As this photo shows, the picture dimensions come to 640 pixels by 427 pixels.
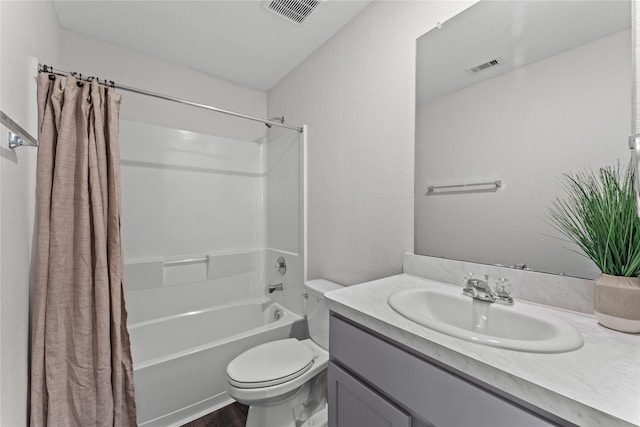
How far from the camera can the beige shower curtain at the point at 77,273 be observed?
3.39 feet

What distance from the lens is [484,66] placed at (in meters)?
1.04

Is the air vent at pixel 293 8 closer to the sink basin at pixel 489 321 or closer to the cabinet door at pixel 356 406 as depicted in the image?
the sink basin at pixel 489 321

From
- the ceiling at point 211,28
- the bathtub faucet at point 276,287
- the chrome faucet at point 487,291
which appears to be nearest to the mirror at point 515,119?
the chrome faucet at point 487,291

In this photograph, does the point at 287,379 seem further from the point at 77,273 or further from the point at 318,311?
the point at 77,273

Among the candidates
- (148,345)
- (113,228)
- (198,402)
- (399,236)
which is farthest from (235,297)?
(399,236)

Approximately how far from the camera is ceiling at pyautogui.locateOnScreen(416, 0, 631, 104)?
2.60 feet

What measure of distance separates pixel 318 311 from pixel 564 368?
4.11 ft

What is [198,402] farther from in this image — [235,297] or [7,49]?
[7,49]

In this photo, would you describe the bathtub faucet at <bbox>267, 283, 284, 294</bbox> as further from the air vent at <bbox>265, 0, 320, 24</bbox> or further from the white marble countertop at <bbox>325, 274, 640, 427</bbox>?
the air vent at <bbox>265, 0, 320, 24</bbox>

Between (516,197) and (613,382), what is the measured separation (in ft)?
2.05

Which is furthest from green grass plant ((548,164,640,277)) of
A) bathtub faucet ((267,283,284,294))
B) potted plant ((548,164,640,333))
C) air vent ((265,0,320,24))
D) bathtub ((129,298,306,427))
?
bathtub faucet ((267,283,284,294))

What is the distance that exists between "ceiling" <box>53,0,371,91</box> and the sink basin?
5.31 feet

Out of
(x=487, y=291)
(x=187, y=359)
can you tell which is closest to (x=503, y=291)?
(x=487, y=291)

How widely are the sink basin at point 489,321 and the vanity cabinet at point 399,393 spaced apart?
4.1 inches
